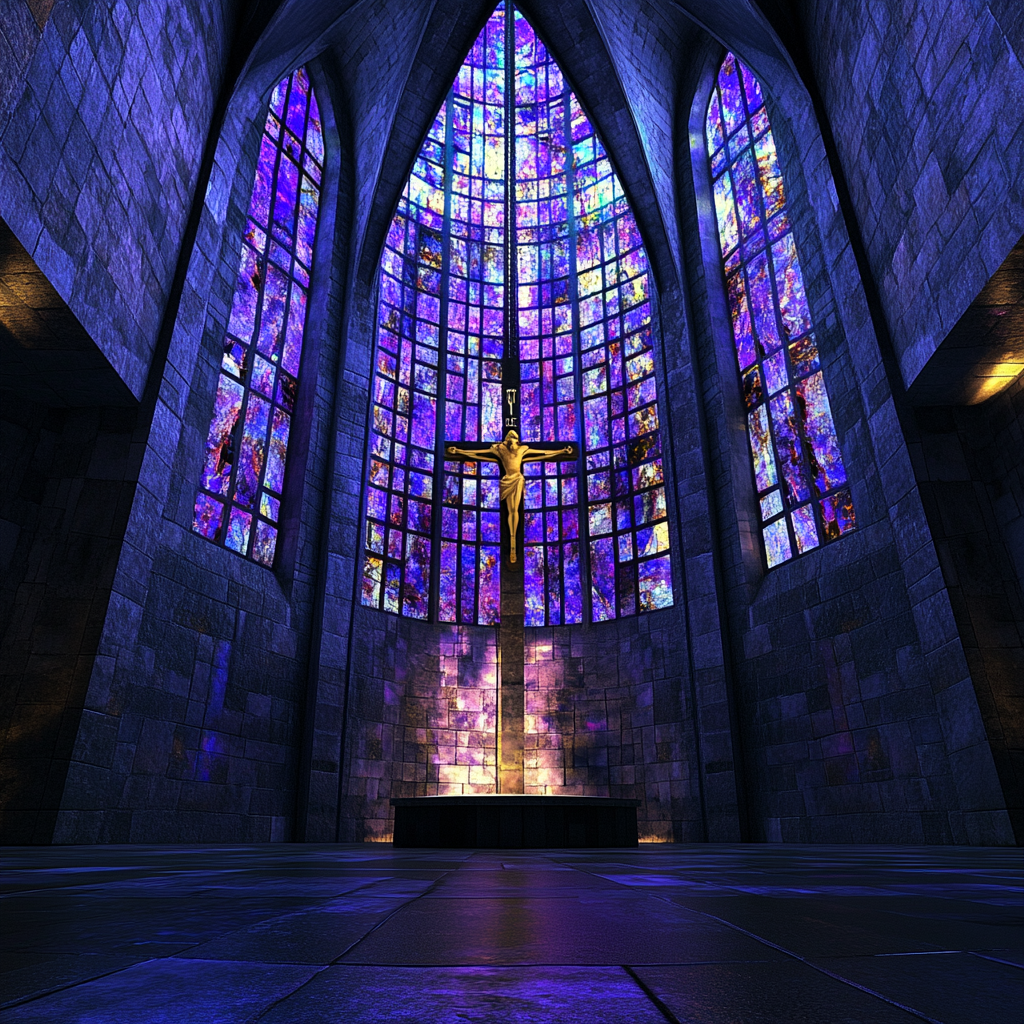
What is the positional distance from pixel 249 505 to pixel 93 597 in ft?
16.4

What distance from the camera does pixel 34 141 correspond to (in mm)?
8172

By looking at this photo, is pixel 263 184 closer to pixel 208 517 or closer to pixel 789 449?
pixel 208 517

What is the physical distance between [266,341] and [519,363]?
5268 millimetres

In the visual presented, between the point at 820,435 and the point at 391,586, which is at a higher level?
the point at 820,435

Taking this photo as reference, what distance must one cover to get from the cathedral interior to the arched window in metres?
0.11

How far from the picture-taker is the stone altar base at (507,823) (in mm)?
9633

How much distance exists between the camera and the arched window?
59.3 ft

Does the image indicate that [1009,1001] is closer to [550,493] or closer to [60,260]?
[60,260]

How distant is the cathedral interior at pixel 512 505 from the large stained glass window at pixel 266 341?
0.11 metres

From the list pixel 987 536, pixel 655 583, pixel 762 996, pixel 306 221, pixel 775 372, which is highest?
pixel 306 221

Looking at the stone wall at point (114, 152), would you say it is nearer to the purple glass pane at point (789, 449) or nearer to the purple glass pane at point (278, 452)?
the purple glass pane at point (278, 452)

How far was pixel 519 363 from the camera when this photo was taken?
57.8ft

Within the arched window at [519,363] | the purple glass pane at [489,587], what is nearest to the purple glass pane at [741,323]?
the arched window at [519,363]

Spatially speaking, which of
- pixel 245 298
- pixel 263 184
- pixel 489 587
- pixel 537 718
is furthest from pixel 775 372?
pixel 263 184
